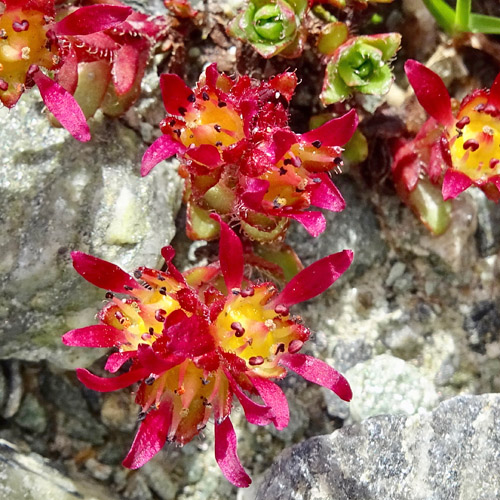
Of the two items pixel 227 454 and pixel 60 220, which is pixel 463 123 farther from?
pixel 60 220

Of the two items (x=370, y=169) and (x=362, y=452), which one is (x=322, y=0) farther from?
(x=362, y=452)

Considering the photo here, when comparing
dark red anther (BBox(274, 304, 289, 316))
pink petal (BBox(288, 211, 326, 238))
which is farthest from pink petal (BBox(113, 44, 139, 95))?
dark red anther (BBox(274, 304, 289, 316))

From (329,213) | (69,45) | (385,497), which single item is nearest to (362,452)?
(385,497)

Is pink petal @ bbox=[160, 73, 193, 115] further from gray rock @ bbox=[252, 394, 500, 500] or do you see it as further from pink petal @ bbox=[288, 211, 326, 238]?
gray rock @ bbox=[252, 394, 500, 500]

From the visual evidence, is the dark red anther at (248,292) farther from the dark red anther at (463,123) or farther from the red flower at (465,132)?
the dark red anther at (463,123)

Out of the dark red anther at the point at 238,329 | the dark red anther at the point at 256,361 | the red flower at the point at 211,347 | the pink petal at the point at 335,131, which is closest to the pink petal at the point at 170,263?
the red flower at the point at 211,347

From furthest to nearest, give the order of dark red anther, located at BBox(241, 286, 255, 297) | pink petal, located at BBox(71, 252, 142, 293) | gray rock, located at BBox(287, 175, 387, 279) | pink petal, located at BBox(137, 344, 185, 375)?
gray rock, located at BBox(287, 175, 387, 279)
pink petal, located at BBox(71, 252, 142, 293)
dark red anther, located at BBox(241, 286, 255, 297)
pink petal, located at BBox(137, 344, 185, 375)

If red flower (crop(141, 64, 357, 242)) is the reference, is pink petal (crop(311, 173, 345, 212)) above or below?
below
